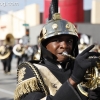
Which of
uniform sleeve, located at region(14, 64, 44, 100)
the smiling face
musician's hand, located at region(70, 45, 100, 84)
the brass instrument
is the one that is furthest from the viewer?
the smiling face

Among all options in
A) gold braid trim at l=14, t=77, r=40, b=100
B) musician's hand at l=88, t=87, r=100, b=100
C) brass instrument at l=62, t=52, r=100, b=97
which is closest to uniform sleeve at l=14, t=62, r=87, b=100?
gold braid trim at l=14, t=77, r=40, b=100

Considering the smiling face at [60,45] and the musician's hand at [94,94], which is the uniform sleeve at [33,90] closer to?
the smiling face at [60,45]

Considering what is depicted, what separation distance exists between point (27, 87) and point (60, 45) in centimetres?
39

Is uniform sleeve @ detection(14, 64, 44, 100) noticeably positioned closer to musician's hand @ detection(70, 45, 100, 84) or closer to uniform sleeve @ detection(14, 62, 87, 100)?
uniform sleeve @ detection(14, 62, 87, 100)

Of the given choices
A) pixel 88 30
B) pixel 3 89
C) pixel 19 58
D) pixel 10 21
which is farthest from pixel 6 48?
pixel 10 21

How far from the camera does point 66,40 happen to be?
252 centimetres

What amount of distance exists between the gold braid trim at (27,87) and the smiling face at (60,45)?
0.85 ft

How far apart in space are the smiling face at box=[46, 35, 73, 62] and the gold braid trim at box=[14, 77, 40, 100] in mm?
258

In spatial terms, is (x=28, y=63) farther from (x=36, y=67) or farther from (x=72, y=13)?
(x=72, y=13)

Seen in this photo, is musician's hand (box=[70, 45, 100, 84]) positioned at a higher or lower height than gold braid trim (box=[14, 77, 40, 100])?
higher

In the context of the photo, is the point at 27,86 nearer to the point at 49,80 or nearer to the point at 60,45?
the point at 49,80

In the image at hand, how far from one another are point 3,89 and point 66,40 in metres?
8.14

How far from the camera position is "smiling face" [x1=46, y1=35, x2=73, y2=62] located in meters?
2.47

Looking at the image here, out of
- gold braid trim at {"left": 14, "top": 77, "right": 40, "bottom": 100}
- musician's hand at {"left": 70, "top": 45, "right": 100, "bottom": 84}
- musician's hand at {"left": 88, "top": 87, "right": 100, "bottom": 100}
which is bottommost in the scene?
musician's hand at {"left": 88, "top": 87, "right": 100, "bottom": 100}
